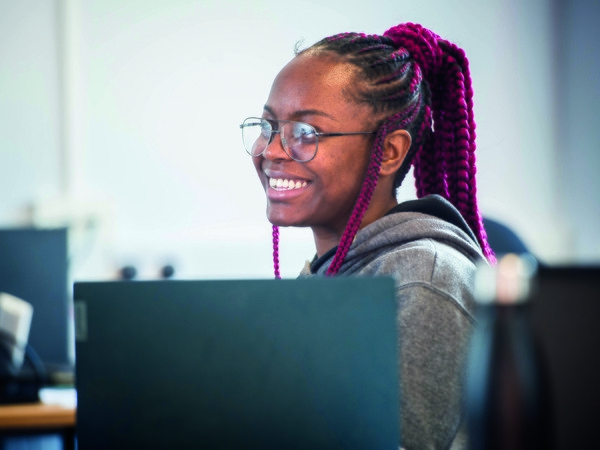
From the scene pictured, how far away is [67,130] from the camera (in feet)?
10.2

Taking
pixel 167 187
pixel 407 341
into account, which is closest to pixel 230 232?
pixel 167 187

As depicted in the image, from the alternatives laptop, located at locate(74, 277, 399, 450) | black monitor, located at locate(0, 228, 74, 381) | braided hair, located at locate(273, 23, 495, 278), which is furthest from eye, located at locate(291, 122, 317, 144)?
black monitor, located at locate(0, 228, 74, 381)

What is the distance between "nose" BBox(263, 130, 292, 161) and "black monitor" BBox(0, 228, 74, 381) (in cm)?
72

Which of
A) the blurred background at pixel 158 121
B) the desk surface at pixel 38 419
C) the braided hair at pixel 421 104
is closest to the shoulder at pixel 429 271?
the braided hair at pixel 421 104

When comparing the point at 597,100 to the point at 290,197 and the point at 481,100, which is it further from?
the point at 290,197

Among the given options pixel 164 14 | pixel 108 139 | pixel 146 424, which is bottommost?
pixel 146 424

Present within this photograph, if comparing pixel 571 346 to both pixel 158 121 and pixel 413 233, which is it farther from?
pixel 158 121

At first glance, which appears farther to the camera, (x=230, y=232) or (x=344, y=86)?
(x=230, y=232)

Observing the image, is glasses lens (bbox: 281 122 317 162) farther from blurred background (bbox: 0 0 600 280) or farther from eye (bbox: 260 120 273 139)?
blurred background (bbox: 0 0 600 280)

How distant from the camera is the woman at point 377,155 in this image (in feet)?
4.27

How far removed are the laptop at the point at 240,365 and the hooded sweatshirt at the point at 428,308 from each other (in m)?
0.23

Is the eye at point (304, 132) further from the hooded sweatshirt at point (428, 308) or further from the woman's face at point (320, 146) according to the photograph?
the hooded sweatshirt at point (428, 308)

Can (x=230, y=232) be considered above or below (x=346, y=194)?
below

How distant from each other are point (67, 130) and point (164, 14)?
603 millimetres
